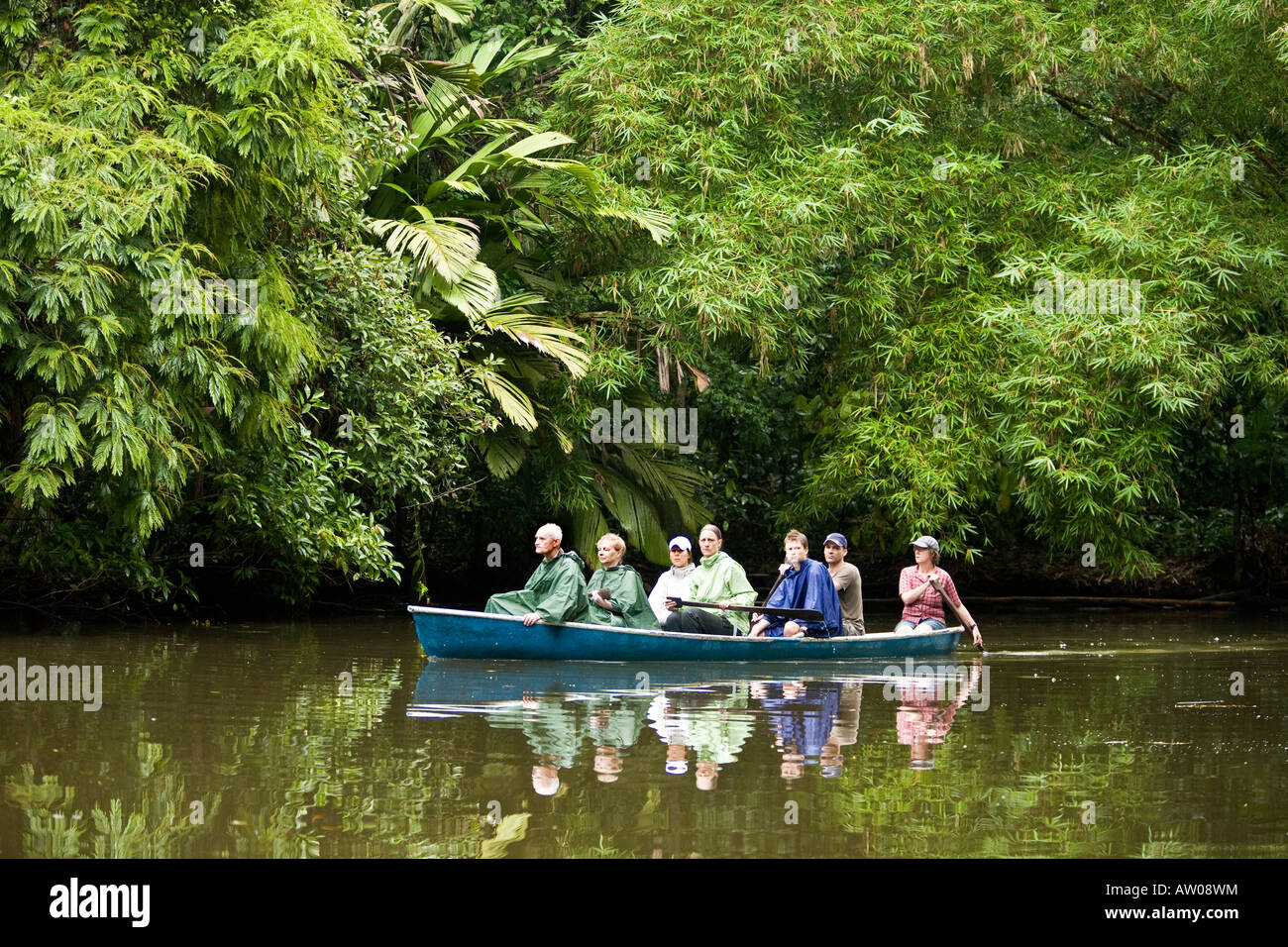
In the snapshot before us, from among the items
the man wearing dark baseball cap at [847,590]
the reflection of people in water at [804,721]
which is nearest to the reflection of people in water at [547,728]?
the reflection of people in water at [804,721]

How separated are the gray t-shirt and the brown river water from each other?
0.57 m

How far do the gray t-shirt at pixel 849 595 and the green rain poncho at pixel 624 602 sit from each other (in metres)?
1.83

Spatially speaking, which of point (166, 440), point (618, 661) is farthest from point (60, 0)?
point (618, 661)

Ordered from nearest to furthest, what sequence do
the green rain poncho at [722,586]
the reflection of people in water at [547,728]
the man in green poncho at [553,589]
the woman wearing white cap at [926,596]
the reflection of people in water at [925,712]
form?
the reflection of people in water at [547,728]
the reflection of people in water at [925,712]
the man in green poncho at [553,589]
the green rain poncho at [722,586]
the woman wearing white cap at [926,596]

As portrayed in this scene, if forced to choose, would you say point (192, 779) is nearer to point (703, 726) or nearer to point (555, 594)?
point (703, 726)

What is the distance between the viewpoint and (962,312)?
16953 mm

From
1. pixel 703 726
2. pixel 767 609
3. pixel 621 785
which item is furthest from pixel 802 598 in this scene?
pixel 621 785

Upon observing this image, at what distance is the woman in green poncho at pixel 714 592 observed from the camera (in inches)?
510

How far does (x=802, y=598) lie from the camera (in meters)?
12.8

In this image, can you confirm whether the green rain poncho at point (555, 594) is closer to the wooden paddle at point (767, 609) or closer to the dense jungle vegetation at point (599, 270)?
the wooden paddle at point (767, 609)

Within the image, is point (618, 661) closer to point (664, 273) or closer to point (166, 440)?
point (166, 440)

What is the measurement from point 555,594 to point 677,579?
1762 millimetres

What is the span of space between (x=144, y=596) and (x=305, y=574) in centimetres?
160
